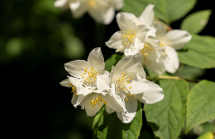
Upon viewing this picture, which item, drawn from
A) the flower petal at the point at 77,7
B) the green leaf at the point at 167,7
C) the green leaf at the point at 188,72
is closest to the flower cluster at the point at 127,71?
the green leaf at the point at 167,7

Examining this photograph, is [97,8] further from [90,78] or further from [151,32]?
[90,78]

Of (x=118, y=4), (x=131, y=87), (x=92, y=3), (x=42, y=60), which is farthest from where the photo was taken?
(x=42, y=60)

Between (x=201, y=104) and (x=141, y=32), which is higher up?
(x=141, y=32)

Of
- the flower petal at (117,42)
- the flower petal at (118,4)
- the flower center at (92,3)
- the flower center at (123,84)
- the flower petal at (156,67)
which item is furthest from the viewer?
the flower center at (92,3)

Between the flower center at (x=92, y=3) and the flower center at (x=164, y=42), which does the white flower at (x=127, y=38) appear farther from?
the flower center at (x=92, y=3)

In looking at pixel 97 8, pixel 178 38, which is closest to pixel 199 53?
pixel 178 38
